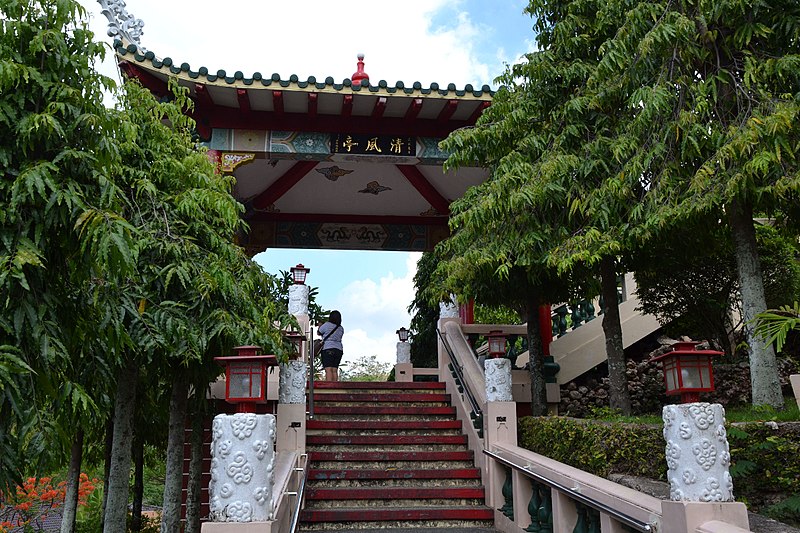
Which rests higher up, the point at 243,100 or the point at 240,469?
the point at 243,100

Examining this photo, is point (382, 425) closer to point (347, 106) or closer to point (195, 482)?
point (195, 482)

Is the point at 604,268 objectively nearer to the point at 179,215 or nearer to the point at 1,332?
the point at 179,215

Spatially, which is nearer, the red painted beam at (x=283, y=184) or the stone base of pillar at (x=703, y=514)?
the stone base of pillar at (x=703, y=514)

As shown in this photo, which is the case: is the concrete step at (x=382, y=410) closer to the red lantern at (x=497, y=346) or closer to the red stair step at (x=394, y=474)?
the red stair step at (x=394, y=474)

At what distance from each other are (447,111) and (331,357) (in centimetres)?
409

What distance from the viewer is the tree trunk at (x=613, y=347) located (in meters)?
6.70

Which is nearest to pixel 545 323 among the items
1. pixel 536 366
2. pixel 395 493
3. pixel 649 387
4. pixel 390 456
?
pixel 649 387

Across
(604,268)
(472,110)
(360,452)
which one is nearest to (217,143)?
(472,110)

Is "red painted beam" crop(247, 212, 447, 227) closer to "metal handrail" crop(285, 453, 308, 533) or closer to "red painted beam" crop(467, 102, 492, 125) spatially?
"red painted beam" crop(467, 102, 492, 125)

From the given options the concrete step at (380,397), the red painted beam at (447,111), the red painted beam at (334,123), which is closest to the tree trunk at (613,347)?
the concrete step at (380,397)

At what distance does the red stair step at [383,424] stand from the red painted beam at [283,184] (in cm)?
468

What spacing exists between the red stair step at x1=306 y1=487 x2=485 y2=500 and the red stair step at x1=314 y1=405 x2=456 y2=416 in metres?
1.38

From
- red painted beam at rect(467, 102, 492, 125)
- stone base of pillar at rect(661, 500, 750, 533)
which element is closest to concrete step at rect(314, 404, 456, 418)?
red painted beam at rect(467, 102, 492, 125)

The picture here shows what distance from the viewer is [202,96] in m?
8.59
